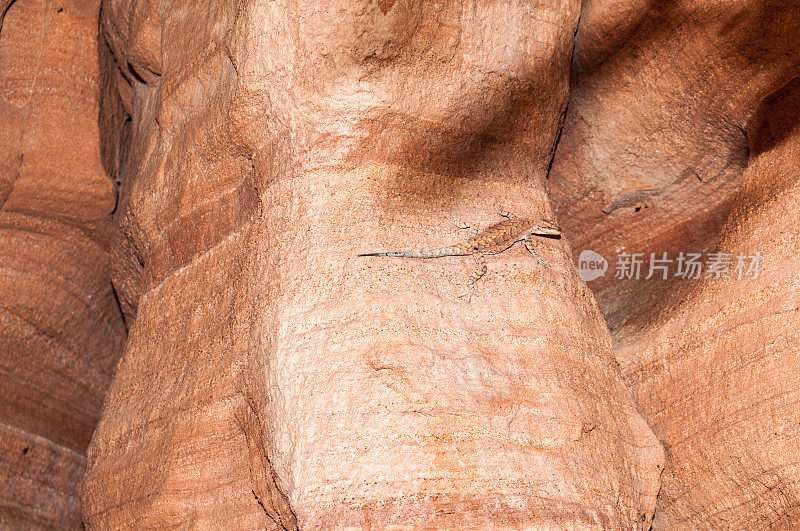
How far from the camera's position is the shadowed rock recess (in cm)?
368

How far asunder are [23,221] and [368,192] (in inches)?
103

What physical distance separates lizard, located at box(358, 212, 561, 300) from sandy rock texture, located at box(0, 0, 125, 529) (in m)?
2.61

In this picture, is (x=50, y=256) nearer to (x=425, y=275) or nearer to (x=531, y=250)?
(x=425, y=275)

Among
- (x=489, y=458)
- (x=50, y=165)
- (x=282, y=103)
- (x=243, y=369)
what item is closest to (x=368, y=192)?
(x=282, y=103)

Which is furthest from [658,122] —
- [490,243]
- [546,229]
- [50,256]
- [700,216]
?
[50,256]

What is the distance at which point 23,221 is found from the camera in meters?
5.34

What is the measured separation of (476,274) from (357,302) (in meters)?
0.69

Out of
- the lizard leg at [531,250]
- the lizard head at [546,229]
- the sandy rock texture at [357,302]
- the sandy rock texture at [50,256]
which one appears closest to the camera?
the sandy rock texture at [357,302]

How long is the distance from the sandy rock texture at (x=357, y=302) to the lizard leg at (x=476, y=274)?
0.14 feet

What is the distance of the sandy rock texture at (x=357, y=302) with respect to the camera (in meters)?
3.59

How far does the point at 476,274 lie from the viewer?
413cm

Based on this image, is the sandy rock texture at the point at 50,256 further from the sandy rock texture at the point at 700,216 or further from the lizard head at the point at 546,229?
the sandy rock texture at the point at 700,216

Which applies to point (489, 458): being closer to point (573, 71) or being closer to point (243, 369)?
point (243, 369)

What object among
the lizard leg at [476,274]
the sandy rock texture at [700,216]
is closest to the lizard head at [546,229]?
the lizard leg at [476,274]
